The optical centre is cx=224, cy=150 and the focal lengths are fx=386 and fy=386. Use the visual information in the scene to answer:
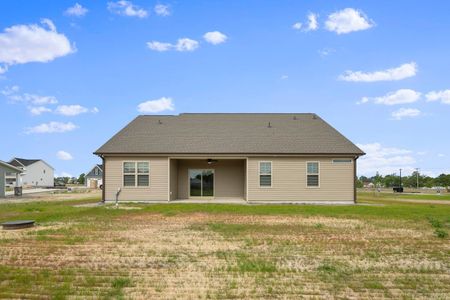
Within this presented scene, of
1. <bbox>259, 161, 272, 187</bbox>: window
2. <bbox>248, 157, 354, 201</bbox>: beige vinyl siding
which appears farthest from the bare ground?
<bbox>259, 161, 272, 187</bbox>: window

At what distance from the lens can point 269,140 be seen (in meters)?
22.8

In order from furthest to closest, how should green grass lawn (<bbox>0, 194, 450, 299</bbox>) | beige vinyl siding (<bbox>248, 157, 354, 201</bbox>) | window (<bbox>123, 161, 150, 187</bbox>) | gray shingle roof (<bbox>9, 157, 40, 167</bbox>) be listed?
1. gray shingle roof (<bbox>9, 157, 40, 167</bbox>)
2. window (<bbox>123, 161, 150, 187</bbox>)
3. beige vinyl siding (<bbox>248, 157, 354, 201</bbox>)
4. green grass lawn (<bbox>0, 194, 450, 299</bbox>)

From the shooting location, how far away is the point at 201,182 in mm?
23844

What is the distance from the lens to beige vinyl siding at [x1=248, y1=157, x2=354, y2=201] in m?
21.3

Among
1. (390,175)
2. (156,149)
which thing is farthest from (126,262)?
(390,175)

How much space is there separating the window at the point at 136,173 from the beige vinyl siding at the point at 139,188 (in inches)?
7.5

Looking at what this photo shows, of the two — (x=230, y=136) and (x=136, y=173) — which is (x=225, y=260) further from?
(x=230, y=136)

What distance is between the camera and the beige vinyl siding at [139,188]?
2153 cm

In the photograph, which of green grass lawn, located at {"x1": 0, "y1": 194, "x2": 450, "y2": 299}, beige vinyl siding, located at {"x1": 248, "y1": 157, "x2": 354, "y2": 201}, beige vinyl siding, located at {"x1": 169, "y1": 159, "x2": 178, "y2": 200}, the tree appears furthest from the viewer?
the tree

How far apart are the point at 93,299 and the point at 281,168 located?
1710cm

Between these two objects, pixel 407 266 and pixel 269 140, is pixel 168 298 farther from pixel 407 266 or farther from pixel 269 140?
pixel 269 140

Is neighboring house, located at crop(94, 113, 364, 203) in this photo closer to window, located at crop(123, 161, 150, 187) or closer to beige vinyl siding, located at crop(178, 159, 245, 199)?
window, located at crop(123, 161, 150, 187)

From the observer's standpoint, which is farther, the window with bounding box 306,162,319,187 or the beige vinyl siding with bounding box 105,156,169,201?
the beige vinyl siding with bounding box 105,156,169,201

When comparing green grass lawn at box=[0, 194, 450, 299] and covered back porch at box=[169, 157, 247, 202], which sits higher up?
covered back porch at box=[169, 157, 247, 202]
